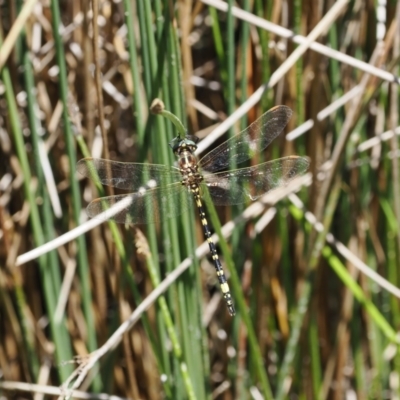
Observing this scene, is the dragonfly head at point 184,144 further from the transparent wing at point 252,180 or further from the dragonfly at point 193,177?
the transparent wing at point 252,180

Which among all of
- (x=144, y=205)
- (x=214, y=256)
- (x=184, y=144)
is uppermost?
(x=184, y=144)

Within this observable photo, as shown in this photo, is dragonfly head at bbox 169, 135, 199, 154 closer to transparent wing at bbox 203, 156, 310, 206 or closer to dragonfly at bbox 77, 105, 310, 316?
dragonfly at bbox 77, 105, 310, 316

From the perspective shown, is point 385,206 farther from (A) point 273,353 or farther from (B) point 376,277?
(A) point 273,353

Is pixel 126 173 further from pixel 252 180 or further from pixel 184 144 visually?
pixel 252 180

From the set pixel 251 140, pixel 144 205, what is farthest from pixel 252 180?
pixel 144 205

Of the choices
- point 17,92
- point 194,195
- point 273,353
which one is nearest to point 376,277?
point 273,353
